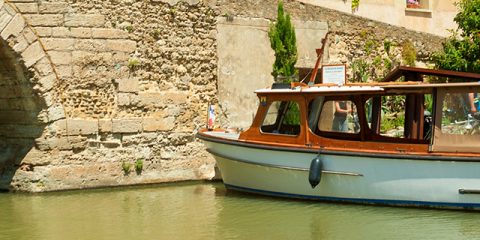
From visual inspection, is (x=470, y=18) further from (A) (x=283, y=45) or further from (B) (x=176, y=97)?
(B) (x=176, y=97)

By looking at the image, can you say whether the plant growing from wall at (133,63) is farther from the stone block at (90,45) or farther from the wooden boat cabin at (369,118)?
the wooden boat cabin at (369,118)

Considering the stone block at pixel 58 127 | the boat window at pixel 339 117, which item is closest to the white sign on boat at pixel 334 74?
the boat window at pixel 339 117

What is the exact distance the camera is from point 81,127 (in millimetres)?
11477

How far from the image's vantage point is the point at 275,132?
10.6 m

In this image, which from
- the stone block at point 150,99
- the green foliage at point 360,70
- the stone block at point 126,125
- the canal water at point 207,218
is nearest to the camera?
the canal water at point 207,218

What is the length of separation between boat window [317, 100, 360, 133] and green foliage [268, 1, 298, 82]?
2502 millimetres

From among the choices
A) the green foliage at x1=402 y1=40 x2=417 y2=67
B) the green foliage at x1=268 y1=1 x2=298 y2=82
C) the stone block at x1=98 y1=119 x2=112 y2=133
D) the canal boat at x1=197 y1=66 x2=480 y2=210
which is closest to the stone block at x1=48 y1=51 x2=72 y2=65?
the stone block at x1=98 y1=119 x2=112 y2=133

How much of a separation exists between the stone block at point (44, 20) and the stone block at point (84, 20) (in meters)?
0.12

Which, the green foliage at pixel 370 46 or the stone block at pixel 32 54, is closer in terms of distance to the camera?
the stone block at pixel 32 54

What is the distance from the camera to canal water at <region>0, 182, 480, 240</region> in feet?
28.0

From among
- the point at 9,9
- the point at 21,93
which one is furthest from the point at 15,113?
the point at 9,9

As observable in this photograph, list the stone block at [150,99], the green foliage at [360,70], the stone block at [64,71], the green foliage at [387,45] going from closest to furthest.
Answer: the stone block at [64,71] → the stone block at [150,99] → the green foliage at [360,70] → the green foliage at [387,45]

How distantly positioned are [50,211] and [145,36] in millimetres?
3515

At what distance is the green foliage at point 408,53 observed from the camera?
14.6m
